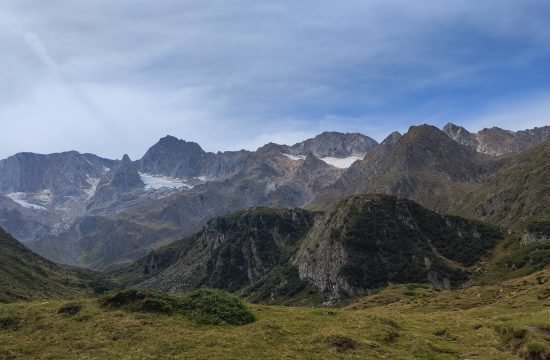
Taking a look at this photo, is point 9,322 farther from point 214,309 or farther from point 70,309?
point 214,309

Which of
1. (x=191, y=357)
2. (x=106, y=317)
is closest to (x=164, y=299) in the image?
(x=106, y=317)

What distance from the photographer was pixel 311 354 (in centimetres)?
3775

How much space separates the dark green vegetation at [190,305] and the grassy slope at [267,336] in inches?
57.7

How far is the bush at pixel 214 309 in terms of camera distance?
149ft

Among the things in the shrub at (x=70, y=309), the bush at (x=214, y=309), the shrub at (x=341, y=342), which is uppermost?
the shrub at (x=70, y=309)

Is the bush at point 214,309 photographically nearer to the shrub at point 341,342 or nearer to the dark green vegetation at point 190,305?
the dark green vegetation at point 190,305

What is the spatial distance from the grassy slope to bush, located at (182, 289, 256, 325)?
153 cm

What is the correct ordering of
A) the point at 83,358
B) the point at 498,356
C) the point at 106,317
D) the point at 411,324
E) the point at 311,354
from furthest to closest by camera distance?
the point at 411,324 < the point at 106,317 < the point at 498,356 < the point at 311,354 < the point at 83,358

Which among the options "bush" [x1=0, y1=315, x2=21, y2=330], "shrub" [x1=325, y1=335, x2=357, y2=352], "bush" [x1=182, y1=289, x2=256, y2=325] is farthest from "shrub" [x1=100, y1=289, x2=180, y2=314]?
"shrub" [x1=325, y1=335, x2=357, y2=352]

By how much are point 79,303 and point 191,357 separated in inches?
709

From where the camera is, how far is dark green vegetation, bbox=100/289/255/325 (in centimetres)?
4600

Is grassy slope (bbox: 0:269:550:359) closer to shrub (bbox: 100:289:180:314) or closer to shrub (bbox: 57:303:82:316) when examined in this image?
shrub (bbox: 57:303:82:316)

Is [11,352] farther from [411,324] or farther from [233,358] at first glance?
[411,324]

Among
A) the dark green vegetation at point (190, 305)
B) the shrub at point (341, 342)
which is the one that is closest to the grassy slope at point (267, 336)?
the shrub at point (341, 342)
